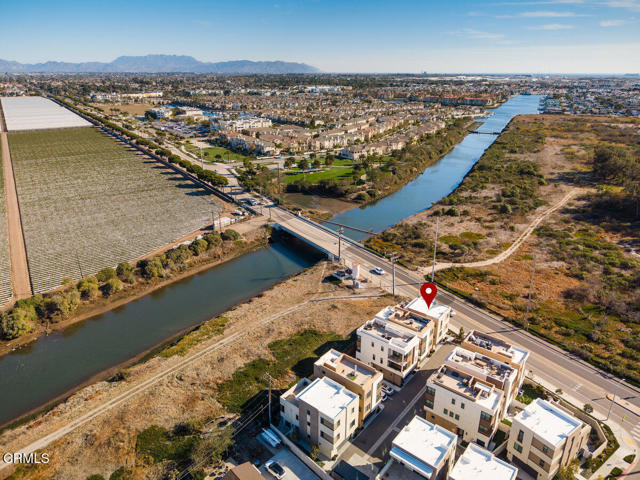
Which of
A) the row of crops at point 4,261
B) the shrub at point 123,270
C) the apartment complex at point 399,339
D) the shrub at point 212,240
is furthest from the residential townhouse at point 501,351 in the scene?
the row of crops at point 4,261

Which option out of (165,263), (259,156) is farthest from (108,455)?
(259,156)

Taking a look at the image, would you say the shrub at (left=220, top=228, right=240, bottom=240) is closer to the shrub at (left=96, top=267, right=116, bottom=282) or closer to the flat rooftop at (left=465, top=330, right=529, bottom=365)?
the shrub at (left=96, top=267, right=116, bottom=282)

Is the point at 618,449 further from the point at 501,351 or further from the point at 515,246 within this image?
the point at 515,246

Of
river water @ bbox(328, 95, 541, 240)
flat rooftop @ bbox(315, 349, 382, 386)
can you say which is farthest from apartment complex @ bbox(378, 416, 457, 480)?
river water @ bbox(328, 95, 541, 240)

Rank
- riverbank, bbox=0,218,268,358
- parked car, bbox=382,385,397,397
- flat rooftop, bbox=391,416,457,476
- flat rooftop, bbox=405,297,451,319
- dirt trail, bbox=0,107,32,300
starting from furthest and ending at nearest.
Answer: dirt trail, bbox=0,107,32,300 → riverbank, bbox=0,218,268,358 → flat rooftop, bbox=405,297,451,319 → parked car, bbox=382,385,397,397 → flat rooftop, bbox=391,416,457,476

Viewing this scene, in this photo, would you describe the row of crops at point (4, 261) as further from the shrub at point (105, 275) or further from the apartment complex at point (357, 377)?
the apartment complex at point (357, 377)

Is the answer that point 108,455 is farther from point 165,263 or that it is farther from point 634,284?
point 634,284
